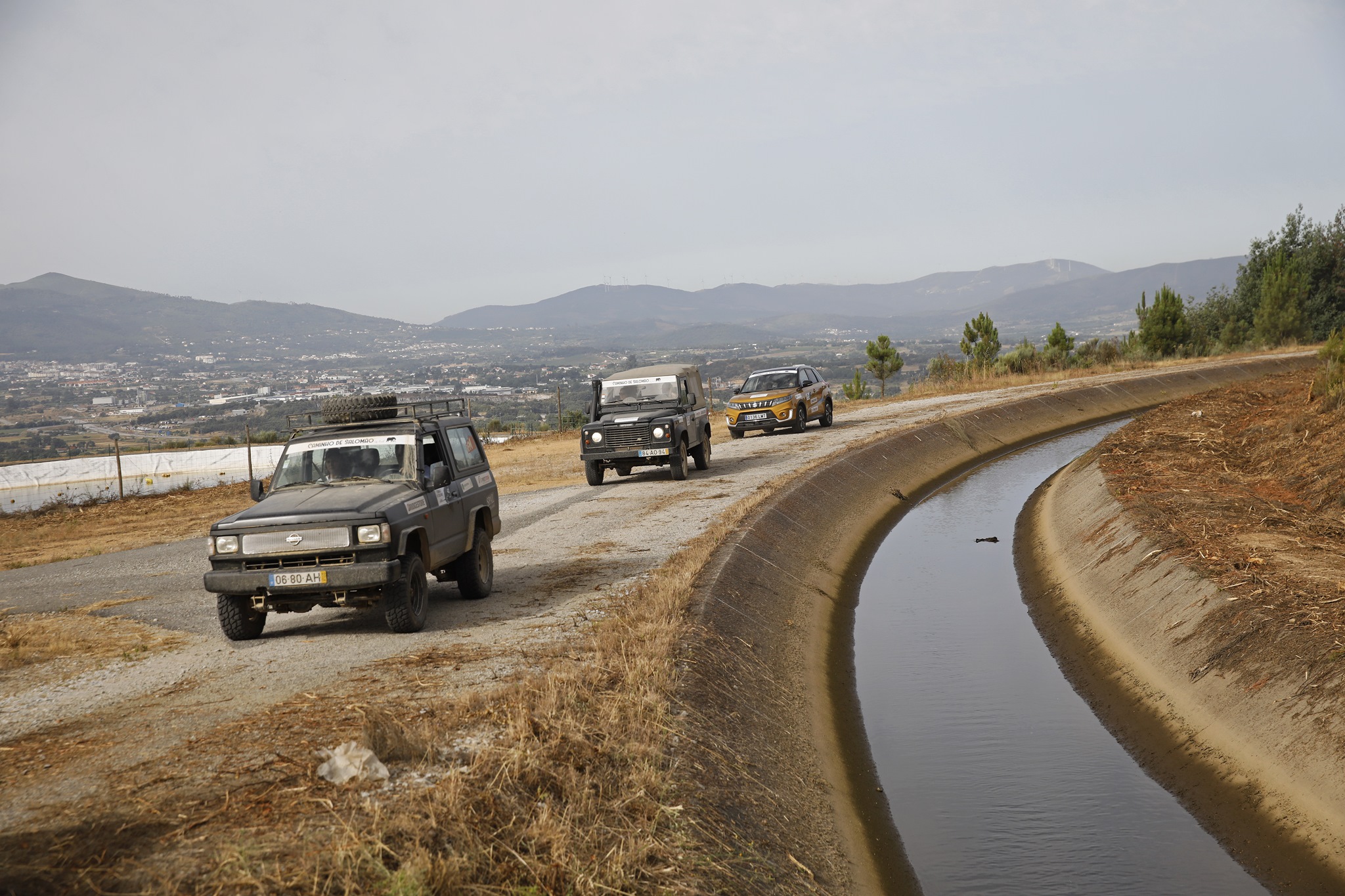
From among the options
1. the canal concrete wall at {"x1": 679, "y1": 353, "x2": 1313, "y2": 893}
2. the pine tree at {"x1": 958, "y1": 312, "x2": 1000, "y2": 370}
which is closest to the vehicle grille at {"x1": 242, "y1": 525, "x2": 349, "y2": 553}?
the canal concrete wall at {"x1": 679, "y1": 353, "x2": 1313, "y2": 893}

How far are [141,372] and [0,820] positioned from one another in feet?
550

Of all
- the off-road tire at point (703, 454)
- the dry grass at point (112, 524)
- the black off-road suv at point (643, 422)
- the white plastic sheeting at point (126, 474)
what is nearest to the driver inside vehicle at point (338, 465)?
the dry grass at point (112, 524)

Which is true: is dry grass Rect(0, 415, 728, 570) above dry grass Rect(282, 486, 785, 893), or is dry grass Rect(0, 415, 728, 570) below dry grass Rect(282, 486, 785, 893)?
below

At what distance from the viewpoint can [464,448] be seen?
12492 millimetres

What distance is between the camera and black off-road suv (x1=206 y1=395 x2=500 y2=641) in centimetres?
945

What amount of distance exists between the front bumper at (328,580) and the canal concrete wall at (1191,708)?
7.51m

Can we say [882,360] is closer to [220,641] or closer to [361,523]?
[220,641]

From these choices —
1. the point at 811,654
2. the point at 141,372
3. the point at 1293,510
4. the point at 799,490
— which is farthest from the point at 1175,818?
the point at 141,372

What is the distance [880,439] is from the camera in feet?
96.4

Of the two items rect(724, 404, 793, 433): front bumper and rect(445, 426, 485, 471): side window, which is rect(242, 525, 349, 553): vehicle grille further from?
rect(724, 404, 793, 433): front bumper

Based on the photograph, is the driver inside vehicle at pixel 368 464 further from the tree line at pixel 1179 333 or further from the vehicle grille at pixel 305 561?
the tree line at pixel 1179 333

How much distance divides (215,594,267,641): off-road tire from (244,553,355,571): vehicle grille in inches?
21.5

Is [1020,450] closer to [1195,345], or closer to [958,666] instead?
[958,666]

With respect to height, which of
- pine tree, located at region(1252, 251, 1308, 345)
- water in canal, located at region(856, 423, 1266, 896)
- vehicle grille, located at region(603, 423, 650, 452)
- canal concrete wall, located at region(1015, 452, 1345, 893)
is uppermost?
pine tree, located at region(1252, 251, 1308, 345)
